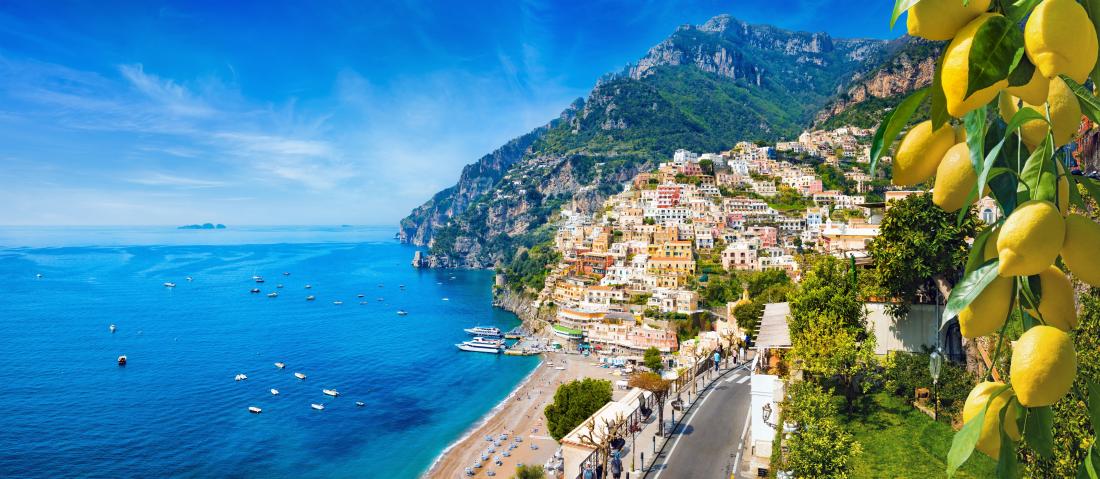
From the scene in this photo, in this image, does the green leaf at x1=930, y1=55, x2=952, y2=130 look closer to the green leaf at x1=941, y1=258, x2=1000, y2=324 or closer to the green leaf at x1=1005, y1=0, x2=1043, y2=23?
the green leaf at x1=1005, y1=0, x2=1043, y2=23

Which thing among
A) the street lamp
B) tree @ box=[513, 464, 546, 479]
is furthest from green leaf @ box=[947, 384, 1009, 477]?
tree @ box=[513, 464, 546, 479]

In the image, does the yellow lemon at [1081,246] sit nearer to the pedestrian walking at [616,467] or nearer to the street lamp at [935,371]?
the street lamp at [935,371]

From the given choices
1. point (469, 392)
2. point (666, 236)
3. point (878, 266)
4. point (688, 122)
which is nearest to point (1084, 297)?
point (878, 266)

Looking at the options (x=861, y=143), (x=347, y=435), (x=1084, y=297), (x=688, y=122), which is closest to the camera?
(x=1084, y=297)

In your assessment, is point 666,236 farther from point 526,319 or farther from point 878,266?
point 878,266

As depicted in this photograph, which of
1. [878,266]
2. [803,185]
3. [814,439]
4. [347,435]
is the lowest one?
[347,435]

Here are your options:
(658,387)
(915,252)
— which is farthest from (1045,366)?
(658,387)

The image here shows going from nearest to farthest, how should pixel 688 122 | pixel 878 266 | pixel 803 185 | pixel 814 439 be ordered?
pixel 814 439 < pixel 878 266 < pixel 803 185 < pixel 688 122

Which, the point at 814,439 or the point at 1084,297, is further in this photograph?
the point at 814,439

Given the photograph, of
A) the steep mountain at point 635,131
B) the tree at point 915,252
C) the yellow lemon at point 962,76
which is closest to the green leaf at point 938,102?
the yellow lemon at point 962,76
